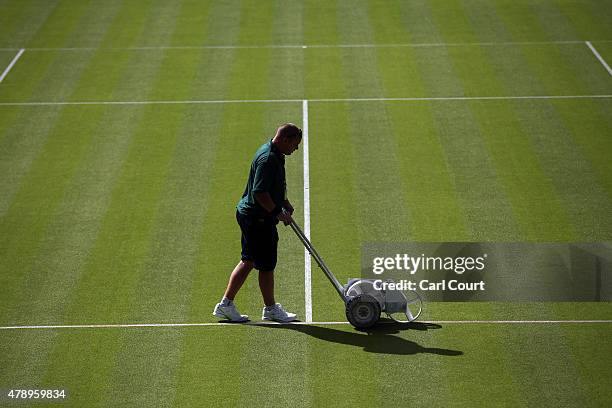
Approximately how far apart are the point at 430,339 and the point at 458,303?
95 cm

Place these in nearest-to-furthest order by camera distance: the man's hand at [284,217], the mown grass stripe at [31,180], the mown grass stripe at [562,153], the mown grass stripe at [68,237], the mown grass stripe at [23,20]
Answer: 1. the man's hand at [284,217]
2. the mown grass stripe at [68,237]
3. the mown grass stripe at [31,180]
4. the mown grass stripe at [562,153]
5. the mown grass stripe at [23,20]

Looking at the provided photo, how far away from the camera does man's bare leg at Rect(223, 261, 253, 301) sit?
32.6 ft

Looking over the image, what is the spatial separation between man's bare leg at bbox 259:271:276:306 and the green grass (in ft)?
1.06

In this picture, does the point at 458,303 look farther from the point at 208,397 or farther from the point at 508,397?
the point at 208,397

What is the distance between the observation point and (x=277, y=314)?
10195 millimetres

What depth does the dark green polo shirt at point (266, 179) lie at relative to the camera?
9.51 m

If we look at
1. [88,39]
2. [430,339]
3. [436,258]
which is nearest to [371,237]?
[436,258]

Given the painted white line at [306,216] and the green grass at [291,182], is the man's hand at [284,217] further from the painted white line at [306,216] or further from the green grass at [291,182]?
the painted white line at [306,216]

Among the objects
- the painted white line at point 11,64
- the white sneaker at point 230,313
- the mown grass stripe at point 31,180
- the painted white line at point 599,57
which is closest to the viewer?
the white sneaker at point 230,313

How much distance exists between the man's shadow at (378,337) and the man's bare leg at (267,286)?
0.77 ft

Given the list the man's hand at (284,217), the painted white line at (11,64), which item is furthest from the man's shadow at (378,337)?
the painted white line at (11,64)

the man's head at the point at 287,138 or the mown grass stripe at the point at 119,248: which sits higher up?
the man's head at the point at 287,138

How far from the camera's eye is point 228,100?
672 inches

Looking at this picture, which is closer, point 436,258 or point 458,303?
point 458,303
